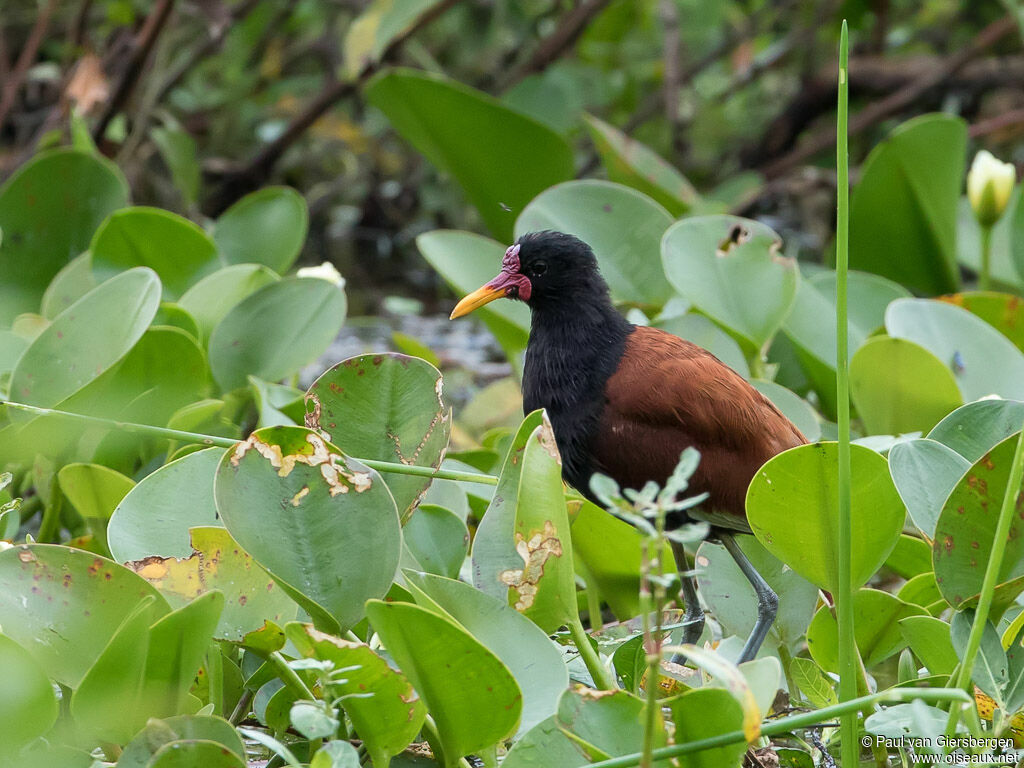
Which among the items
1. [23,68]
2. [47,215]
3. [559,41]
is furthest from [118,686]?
[559,41]

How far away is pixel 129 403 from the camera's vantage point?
2309 millimetres

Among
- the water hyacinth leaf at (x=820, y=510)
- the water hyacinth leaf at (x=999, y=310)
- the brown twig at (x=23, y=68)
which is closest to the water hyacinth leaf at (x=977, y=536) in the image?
the water hyacinth leaf at (x=820, y=510)

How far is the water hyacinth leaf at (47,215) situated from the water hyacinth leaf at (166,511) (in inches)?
55.1

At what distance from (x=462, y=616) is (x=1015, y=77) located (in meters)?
4.67

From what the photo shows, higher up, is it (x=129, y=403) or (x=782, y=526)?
(x=782, y=526)

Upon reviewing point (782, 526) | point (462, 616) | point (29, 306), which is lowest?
point (29, 306)

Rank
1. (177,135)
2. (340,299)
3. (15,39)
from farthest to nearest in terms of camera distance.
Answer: (15,39) → (177,135) → (340,299)

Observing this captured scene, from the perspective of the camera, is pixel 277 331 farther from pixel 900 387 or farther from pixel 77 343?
pixel 900 387

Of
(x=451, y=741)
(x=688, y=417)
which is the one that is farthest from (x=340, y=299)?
(x=451, y=741)

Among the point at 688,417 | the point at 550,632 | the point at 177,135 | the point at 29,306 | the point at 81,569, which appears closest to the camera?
the point at 81,569

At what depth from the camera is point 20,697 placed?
1.37 metres

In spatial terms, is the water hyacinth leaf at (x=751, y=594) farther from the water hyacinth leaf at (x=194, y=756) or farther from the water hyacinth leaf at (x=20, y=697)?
the water hyacinth leaf at (x=20, y=697)

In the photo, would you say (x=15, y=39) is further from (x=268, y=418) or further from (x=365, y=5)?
(x=268, y=418)

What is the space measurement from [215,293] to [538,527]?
1406 millimetres
